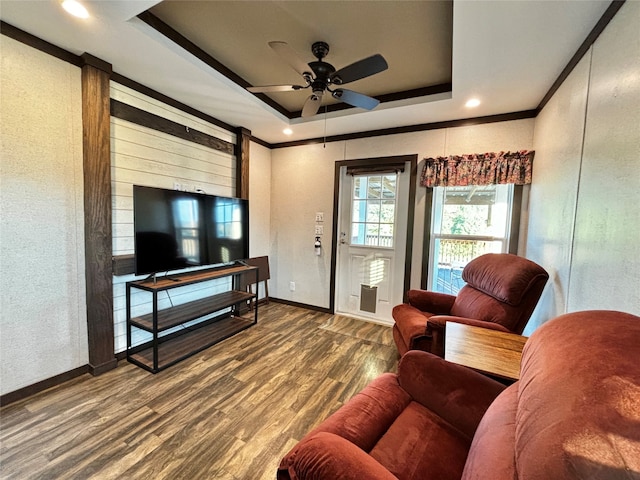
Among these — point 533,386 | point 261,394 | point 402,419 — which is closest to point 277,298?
point 261,394

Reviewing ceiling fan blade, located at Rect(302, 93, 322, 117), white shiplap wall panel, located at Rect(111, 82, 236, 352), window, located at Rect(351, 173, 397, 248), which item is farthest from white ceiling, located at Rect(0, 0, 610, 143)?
window, located at Rect(351, 173, 397, 248)

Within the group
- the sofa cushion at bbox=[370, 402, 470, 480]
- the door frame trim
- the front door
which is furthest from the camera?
the front door

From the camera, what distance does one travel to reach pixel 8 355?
1.81 meters

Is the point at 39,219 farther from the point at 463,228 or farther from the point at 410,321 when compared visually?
the point at 463,228

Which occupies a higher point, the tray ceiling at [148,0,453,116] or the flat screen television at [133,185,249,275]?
the tray ceiling at [148,0,453,116]

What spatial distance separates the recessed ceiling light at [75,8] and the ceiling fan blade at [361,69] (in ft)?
5.05

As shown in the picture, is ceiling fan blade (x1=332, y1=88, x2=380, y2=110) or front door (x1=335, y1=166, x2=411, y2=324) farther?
front door (x1=335, y1=166, x2=411, y2=324)

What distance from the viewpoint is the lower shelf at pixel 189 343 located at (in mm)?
2377

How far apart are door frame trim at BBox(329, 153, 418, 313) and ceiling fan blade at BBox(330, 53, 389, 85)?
4.81 ft

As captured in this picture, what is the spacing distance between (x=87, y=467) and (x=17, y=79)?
2.39 meters

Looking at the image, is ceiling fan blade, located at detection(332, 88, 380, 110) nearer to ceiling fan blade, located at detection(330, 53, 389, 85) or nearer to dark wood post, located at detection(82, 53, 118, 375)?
ceiling fan blade, located at detection(330, 53, 389, 85)

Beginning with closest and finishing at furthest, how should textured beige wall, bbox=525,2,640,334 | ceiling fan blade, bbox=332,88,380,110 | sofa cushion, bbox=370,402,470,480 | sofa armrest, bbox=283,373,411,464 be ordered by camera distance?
1. sofa cushion, bbox=370,402,470,480
2. sofa armrest, bbox=283,373,411,464
3. textured beige wall, bbox=525,2,640,334
4. ceiling fan blade, bbox=332,88,380,110

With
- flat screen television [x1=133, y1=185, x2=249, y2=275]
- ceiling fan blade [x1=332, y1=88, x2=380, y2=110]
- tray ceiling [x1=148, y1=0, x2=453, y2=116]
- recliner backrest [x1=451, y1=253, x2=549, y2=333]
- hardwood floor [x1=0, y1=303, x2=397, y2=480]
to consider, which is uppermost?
tray ceiling [x1=148, y1=0, x2=453, y2=116]

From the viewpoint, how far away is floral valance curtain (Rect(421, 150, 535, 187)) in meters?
2.68
